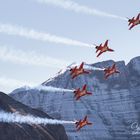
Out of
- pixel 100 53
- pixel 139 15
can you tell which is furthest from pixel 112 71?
pixel 139 15

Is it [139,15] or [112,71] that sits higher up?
[139,15]

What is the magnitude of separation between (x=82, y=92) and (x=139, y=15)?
27.8 meters

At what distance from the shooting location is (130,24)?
123 m

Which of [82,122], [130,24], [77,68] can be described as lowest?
[82,122]

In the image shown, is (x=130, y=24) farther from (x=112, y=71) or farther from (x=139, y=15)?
(x=112, y=71)

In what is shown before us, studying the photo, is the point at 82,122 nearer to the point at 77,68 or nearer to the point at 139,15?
the point at 77,68

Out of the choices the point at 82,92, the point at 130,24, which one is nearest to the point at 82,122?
the point at 82,92

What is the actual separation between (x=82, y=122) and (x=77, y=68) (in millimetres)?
19145

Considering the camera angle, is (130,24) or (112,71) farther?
(112,71)

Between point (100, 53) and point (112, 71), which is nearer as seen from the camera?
point (100, 53)

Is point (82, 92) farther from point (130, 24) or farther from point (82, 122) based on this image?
point (130, 24)

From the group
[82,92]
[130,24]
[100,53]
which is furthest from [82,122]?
[130,24]

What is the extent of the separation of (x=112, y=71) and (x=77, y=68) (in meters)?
13.0

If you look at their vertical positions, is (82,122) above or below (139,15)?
below
